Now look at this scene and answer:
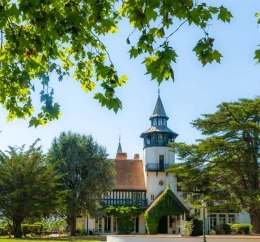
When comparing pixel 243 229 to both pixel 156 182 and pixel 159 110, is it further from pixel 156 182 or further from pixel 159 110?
pixel 159 110

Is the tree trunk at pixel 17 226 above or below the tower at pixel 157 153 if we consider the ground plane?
below

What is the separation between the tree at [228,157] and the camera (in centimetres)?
2858

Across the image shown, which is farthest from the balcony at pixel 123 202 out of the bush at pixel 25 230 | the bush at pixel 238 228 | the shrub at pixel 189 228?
the shrub at pixel 189 228

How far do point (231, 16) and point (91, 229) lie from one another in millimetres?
42077

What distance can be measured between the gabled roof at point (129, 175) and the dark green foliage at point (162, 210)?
21.0 ft

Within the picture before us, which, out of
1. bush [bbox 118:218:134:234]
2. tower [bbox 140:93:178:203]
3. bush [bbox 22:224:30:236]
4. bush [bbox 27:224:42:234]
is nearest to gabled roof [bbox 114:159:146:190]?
tower [bbox 140:93:178:203]

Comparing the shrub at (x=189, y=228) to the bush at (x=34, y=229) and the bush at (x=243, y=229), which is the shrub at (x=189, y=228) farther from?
the bush at (x=34, y=229)

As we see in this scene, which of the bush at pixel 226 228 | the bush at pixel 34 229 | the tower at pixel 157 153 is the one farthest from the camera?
the tower at pixel 157 153

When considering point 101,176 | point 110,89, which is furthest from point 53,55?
point 101,176

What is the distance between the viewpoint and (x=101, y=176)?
131 ft

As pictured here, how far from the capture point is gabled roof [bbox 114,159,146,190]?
48.2m

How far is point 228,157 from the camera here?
2948 cm

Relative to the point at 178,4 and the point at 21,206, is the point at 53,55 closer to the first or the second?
the point at 178,4

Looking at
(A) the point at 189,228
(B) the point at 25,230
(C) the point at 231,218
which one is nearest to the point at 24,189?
(B) the point at 25,230
